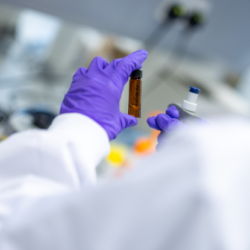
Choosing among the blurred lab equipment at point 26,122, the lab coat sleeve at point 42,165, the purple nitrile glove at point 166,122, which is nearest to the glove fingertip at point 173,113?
the purple nitrile glove at point 166,122

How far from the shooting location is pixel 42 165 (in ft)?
1.39

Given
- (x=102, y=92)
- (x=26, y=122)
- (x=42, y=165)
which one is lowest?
(x=26, y=122)

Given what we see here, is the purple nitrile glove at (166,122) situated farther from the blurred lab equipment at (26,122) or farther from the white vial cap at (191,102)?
the blurred lab equipment at (26,122)

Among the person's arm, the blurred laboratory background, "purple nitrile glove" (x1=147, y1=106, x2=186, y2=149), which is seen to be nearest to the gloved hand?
"purple nitrile glove" (x1=147, y1=106, x2=186, y2=149)

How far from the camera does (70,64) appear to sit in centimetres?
185

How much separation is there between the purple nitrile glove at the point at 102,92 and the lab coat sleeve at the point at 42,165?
0.29ft

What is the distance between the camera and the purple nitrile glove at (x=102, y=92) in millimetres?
530

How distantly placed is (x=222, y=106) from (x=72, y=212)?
1.34m

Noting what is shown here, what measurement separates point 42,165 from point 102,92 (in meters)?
0.21

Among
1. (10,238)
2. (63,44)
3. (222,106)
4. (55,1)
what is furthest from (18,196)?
(63,44)

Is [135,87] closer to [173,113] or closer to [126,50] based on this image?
[173,113]

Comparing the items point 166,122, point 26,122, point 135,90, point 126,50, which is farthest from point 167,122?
point 126,50

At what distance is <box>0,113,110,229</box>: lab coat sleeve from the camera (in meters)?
0.41

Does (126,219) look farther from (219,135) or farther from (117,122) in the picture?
(117,122)
